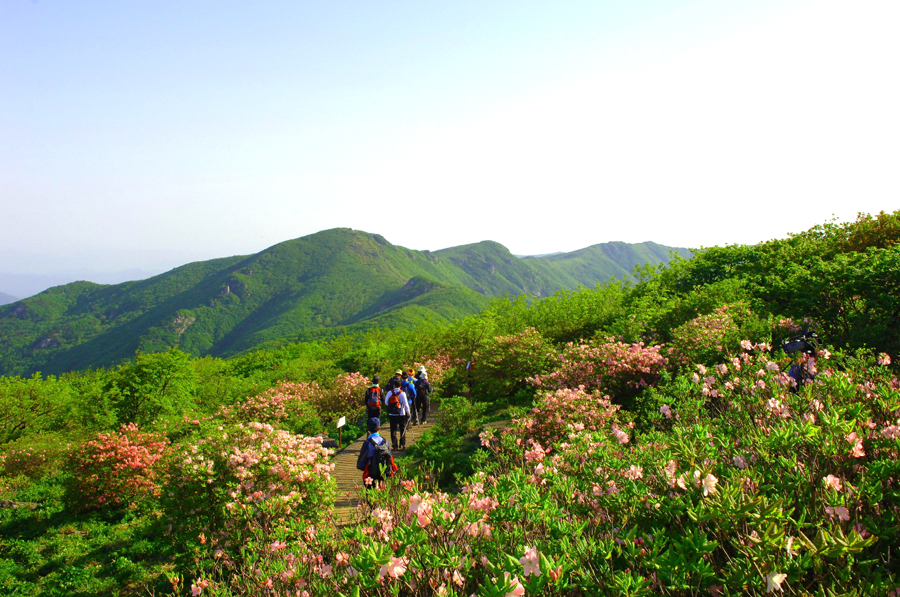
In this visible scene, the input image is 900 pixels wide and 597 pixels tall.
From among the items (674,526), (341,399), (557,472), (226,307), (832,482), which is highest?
(226,307)

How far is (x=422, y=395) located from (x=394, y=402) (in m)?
4.00

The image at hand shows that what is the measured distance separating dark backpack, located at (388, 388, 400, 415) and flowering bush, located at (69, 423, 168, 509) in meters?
5.44

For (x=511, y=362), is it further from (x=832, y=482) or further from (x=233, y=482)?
(x=832, y=482)

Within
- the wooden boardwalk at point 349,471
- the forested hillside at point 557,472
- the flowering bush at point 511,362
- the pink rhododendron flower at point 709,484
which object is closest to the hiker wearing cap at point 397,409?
the wooden boardwalk at point 349,471

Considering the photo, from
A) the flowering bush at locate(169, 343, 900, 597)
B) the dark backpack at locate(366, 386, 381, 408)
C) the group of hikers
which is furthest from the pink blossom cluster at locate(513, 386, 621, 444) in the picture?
the flowering bush at locate(169, 343, 900, 597)

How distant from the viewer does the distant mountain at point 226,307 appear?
12425 centimetres

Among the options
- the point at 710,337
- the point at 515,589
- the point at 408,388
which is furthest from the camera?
the point at 408,388

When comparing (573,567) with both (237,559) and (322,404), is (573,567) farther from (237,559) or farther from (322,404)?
(322,404)

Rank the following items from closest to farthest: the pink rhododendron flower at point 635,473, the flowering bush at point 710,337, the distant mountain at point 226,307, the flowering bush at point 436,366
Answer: the pink rhododendron flower at point 635,473, the flowering bush at point 710,337, the flowering bush at point 436,366, the distant mountain at point 226,307

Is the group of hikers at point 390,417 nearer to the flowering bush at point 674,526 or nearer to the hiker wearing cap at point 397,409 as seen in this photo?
the hiker wearing cap at point 397,409

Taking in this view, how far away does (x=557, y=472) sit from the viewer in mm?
3963

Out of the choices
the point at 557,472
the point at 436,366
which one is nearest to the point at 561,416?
the point at 557,472

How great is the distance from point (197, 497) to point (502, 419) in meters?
7.11

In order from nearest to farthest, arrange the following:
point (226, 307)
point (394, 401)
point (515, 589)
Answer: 1. point (515, 589)
2. point (394, 401)
3. point (226, 307)
